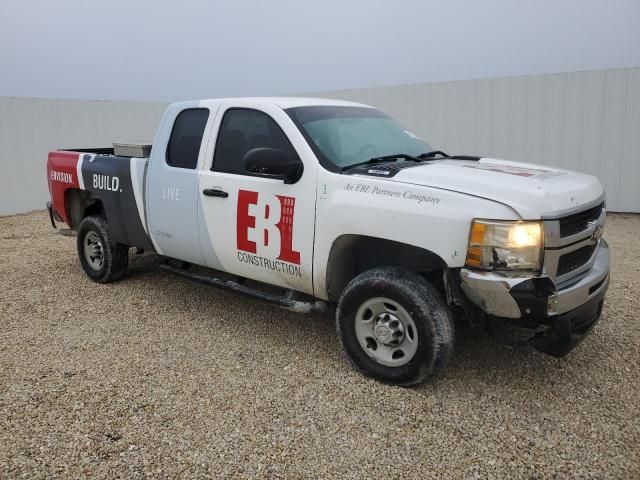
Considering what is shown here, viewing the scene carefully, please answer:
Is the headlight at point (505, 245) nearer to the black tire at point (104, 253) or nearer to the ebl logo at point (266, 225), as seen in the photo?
the ebl logo at point (266, 225)

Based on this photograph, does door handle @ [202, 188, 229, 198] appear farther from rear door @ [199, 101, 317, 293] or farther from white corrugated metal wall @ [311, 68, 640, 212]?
white corrugated metal wall @ [311, 68, 640, 212]

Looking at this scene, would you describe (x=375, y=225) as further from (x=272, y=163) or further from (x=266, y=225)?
(x=266, y=225)

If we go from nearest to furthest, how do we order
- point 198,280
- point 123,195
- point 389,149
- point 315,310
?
1. point 315,310
2. point 389,149
3. point 198,280
4. point 123,195

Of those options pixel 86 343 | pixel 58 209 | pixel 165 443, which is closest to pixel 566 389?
pixel 165 443

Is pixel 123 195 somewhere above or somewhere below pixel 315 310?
above

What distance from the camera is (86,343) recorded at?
4172 millimetres

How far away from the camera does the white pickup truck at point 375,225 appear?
2877 mm

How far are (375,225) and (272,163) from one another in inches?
32.2

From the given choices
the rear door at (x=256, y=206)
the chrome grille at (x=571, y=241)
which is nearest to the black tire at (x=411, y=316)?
the rear door at (x=256, y=206)

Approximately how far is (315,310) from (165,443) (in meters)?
1.38

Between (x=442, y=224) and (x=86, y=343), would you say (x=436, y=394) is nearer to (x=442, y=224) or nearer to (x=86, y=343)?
(x=442, y=224)

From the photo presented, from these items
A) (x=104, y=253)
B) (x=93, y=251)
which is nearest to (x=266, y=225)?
(x=104, y=253)

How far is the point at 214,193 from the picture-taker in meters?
4.08

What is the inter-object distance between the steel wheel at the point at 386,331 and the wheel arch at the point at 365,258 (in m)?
0.34
